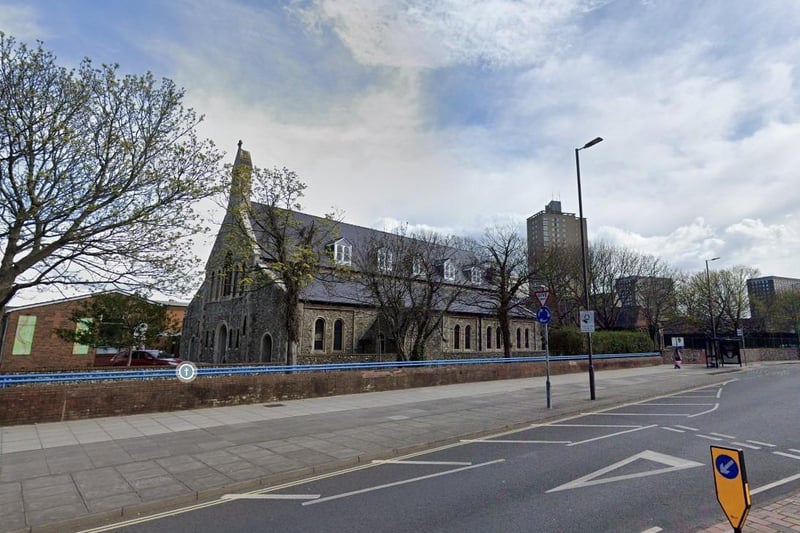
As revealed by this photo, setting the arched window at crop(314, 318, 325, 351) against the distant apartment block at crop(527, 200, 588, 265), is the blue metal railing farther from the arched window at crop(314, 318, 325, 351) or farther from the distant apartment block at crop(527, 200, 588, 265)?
the distant apartment block at crop(527, 200, 588, 265)

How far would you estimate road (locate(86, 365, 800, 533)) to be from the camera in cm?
530

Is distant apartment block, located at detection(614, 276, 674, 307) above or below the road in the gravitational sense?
above

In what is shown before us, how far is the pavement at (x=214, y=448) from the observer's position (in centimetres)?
585

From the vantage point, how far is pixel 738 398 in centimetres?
1667

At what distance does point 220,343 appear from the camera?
119ft

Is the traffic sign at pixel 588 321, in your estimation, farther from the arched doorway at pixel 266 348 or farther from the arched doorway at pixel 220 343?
the arched doorway at pixel 220 343

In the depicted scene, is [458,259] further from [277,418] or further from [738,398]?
[277,418]

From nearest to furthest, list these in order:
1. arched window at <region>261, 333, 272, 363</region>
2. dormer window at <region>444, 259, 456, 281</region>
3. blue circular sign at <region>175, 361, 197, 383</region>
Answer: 1. blue circular sign at <region>175, 361, 197, 383</region>
2. arched window at <region>261, 333, 272, 363</region>
3. dormer window at <region>444, 259, 456, 281</region>

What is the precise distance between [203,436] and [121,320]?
67.5 ft

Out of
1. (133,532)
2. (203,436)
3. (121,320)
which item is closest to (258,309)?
(121,320)

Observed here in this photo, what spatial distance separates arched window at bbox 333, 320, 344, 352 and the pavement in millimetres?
14961

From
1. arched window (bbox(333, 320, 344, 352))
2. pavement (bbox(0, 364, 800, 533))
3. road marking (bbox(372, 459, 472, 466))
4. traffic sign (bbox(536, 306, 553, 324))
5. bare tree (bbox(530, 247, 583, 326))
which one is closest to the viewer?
Result: pavement (bbox(0, 364, 800, 533))

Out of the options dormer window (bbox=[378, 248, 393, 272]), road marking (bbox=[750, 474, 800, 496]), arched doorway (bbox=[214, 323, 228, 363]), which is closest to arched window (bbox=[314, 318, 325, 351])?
dormer window (bbox=[378, 248, 393, 272])

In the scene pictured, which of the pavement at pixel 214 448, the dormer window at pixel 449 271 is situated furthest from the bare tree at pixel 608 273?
the pavement at pixel 214 448
